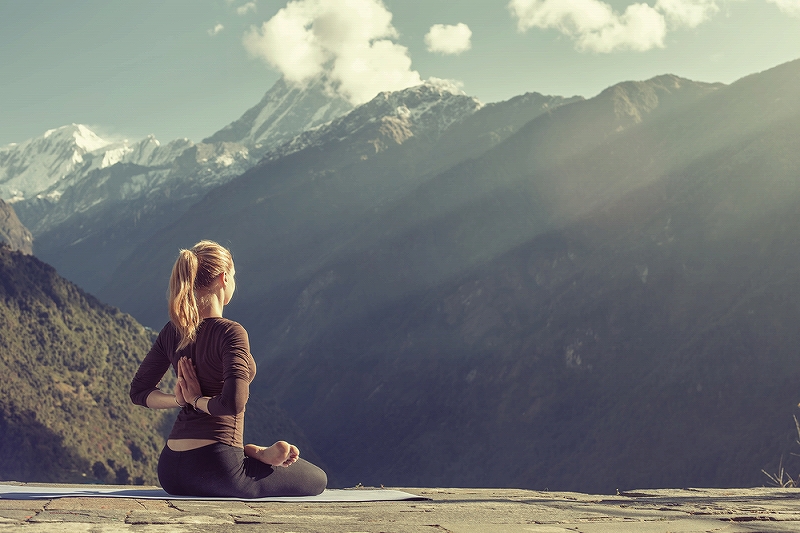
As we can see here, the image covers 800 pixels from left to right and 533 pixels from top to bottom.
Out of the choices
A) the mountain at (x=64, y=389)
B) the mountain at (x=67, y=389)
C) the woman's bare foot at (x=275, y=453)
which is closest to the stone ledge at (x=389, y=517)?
the woman's bare foot at (x=275, y=453)

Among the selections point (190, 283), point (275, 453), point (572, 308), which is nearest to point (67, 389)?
point (572, 308)

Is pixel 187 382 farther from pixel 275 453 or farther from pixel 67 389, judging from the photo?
pixel 67 389

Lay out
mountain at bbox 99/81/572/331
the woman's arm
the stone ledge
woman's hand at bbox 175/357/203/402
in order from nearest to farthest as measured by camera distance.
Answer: the stone ledge
woman's hand at bbox 175/357/203/402
the woman's arm
mountain at bbox 99/81/572/331

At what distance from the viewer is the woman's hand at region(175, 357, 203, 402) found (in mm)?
5801

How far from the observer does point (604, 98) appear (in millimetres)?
148000

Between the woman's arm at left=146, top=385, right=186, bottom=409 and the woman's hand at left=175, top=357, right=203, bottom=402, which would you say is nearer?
the woman's hand at left=175, top=357, right=203, bottom=402

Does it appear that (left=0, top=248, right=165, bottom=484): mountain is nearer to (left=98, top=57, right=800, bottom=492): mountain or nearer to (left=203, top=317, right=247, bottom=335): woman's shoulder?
(left=98, top=57, right=800, bottom=492): mountain

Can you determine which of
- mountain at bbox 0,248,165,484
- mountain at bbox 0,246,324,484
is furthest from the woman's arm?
mountain at bbox 0,248,165,484

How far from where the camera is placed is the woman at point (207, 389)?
569cm

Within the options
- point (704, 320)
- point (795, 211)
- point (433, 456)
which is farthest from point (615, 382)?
point (795, 211)

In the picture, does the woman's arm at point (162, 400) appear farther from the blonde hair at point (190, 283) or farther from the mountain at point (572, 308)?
the mountain at point (572, 308)

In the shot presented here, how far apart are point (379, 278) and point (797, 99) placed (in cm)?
6622

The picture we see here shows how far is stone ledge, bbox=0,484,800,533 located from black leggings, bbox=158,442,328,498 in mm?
131

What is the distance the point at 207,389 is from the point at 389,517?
167cm
